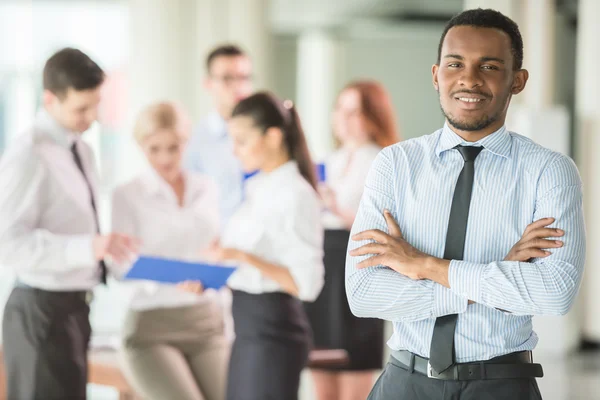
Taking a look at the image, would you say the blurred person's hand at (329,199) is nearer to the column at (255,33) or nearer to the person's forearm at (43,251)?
the person's forearm at (43,251)

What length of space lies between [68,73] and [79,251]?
0.70 metres

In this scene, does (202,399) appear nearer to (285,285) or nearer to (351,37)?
(285,285)

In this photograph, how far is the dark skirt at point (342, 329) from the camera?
4.34 meters

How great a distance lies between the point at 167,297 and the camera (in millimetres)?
3768

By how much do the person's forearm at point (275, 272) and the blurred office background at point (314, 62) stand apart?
31.8 inches

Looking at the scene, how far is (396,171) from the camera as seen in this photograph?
2160 mm

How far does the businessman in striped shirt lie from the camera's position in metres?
1.98

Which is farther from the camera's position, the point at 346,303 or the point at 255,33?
the point at 255,33

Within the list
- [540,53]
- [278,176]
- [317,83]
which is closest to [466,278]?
[278,176]

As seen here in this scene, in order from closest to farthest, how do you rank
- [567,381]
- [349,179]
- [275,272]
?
[275,272] < [349,179] < [567,381]

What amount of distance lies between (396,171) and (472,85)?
29cm

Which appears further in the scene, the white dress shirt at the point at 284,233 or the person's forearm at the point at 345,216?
the person's forearm at the point at 345,216

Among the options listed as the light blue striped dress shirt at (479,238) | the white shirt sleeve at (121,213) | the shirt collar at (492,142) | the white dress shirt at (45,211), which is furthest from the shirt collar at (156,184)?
the shirt collar at (492,142)

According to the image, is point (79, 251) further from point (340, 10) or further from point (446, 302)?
point (340, 10)
